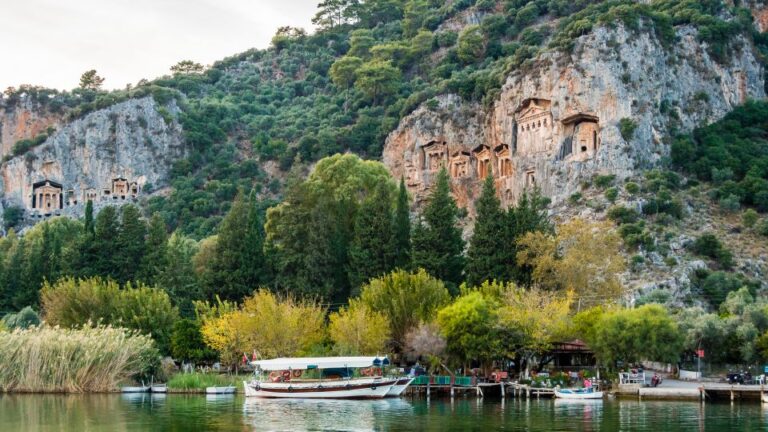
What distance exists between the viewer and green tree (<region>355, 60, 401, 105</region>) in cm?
13450

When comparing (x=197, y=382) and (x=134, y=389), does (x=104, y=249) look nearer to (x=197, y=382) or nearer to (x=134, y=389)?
(x=197, y=382)

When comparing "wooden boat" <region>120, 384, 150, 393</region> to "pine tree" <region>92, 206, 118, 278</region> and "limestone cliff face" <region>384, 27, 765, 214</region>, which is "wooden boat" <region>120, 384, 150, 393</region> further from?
"limestone cliff face" <region>384, 27, 765, 214</region>

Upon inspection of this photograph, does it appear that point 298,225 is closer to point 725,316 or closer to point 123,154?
point 725,316

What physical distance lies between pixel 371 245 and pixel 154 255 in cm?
1874

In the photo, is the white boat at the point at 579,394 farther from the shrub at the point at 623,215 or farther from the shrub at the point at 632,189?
the shrub at the point at 632,189

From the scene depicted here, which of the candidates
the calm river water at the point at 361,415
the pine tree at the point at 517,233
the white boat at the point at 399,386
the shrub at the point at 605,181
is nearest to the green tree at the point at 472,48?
the shrub at the point at 605,181

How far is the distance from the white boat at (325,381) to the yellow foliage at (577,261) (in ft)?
49.4

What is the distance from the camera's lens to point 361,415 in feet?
168

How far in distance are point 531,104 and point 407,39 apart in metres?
50.2

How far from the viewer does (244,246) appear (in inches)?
3169

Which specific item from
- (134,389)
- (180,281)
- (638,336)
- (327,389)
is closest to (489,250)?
(638,336)

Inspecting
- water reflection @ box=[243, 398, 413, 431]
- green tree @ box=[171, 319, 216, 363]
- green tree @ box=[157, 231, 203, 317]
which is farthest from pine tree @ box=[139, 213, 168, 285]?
water reflection @ box=[243, 398, 413, 431]

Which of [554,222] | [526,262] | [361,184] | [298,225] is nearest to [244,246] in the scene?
[298,225]

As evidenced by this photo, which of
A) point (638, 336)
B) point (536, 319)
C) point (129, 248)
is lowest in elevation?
point (638, 336)
